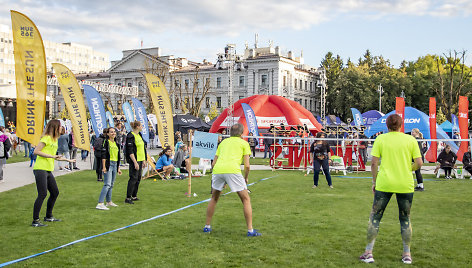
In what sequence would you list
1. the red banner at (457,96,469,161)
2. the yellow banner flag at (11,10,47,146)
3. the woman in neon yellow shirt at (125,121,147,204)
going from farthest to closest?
the red banner at (457,96,469,161)
the woman in neon yellow shirt at (125,121,147,204)
the yellow banner flag at (11,10,47,146)

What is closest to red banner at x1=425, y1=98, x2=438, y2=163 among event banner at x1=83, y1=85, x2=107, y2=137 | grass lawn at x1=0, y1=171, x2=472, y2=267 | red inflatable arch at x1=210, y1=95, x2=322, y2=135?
grass lawn at x1=0, y1=171, x2=472, y2=267

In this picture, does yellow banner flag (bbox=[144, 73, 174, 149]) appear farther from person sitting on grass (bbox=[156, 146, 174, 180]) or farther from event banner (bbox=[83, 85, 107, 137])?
event banner (bbox=[83, 85, 107, 137])

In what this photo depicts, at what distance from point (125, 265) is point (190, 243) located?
1356mm

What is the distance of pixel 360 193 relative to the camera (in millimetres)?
13016

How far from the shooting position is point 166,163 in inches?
679

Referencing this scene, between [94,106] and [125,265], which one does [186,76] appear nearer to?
[94,106]

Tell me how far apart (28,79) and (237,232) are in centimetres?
517

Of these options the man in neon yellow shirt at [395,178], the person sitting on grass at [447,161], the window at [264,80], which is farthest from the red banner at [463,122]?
the window at [264,80]

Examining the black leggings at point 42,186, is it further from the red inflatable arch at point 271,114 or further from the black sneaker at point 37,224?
the red inflatable arch at point 271,114

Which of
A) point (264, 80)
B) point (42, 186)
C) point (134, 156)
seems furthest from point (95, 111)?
point (264, 80)

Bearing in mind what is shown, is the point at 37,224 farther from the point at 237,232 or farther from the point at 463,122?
the point at 463,122

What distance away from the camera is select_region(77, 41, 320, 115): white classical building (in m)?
76.9

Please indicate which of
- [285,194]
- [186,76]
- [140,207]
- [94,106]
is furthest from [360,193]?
[186,76]

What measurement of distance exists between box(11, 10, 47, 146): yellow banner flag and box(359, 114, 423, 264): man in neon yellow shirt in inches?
257
